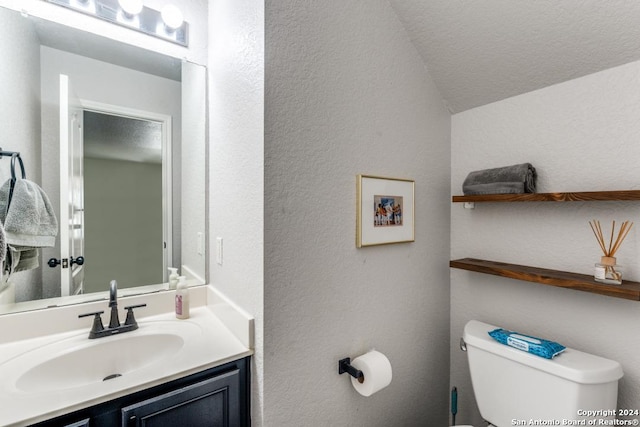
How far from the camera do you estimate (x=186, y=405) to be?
907 millimetres

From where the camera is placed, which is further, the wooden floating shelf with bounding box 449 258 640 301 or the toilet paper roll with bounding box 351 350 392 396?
the toilet paper roll with bounding box 351 350 392 396

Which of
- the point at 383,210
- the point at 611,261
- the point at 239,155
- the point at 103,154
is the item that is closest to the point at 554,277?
the point at 611,261

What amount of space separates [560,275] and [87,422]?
1.68 m

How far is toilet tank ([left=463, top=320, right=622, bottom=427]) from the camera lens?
997 millimetres

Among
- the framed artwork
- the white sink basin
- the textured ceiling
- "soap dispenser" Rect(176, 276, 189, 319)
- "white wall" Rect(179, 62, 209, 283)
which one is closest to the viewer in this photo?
the white sink basin

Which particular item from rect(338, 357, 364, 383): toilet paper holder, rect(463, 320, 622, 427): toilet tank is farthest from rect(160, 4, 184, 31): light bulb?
rect(463, 320, 622, 427): toilet tank

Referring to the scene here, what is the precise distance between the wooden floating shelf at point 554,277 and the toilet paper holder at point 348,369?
0.72m

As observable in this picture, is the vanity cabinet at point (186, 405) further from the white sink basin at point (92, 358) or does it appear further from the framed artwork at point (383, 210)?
the framed artwork at point (383, 210)

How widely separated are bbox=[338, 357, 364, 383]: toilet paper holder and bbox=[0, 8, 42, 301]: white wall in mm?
1230

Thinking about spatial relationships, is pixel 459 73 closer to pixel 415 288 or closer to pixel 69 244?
pixel 415 288

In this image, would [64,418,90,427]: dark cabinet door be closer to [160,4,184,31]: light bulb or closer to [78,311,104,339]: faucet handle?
[78,311,104,339]: faucet handle

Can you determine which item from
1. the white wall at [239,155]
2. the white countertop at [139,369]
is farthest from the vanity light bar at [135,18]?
the white countertop at [139,369]

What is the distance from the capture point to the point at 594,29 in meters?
1.06

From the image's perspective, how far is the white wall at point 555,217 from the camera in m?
1.10
